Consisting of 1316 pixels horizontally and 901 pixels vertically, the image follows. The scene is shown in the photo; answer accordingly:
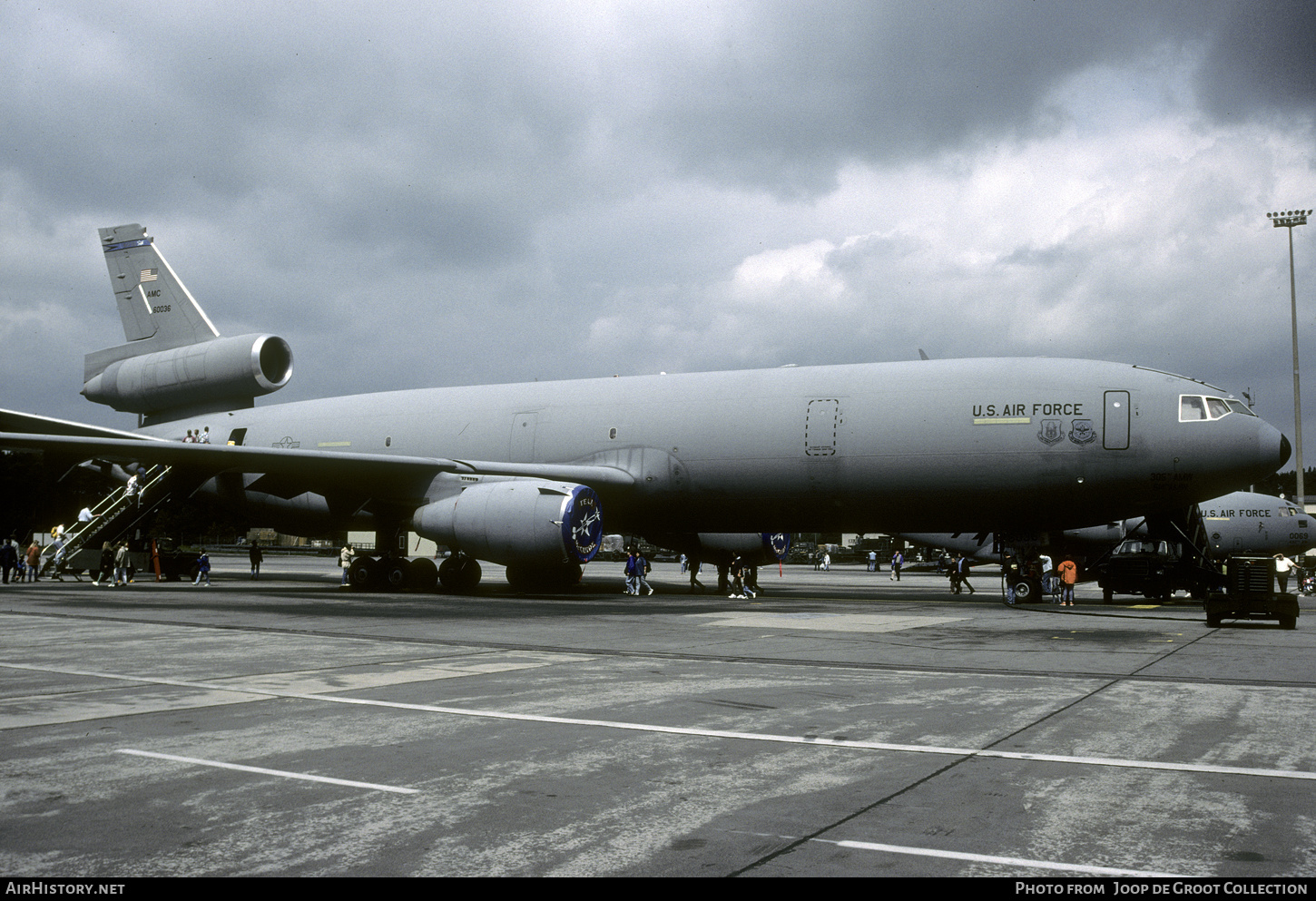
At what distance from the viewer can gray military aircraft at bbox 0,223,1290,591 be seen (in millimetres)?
17812

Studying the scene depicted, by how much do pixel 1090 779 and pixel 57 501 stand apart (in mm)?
70164

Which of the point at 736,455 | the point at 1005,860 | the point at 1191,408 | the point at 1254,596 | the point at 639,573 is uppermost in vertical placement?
the point at 1191,408

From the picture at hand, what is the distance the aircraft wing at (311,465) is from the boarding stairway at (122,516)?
2833mm

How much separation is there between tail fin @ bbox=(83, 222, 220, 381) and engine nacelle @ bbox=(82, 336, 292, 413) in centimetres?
37

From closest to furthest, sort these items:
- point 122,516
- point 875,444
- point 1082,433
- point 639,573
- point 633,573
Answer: point 1082,433, point 875,444, point 633,573, point 639,573, point 122,516

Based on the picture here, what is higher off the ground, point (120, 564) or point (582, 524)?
point (582, 524)

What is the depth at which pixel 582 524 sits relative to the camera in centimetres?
1878

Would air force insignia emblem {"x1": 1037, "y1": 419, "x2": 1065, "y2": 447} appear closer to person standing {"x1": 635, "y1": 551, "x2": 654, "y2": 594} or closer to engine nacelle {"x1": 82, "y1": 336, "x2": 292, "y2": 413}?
person standing {"x1": 635, "y1": 551, "x2": 654, "y2": 594}

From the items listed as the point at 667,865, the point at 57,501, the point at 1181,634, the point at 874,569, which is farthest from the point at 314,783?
the point at 57,501

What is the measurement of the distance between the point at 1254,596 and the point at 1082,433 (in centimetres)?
388

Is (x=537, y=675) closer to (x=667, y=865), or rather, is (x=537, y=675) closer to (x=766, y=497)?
(x=667, y=865)

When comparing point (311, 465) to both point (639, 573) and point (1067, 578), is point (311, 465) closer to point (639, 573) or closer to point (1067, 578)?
point (639, 573)

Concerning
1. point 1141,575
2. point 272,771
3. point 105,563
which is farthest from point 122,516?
point 1141,575

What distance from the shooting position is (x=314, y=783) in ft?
16.2
